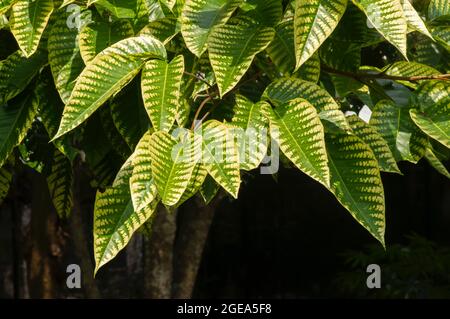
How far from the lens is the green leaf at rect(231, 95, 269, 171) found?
2.41 ft

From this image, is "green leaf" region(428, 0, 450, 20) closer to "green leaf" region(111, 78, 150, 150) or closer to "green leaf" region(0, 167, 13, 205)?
"green leaf" region(111, 78, 150, 150)

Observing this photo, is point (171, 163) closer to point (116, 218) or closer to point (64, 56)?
point (116, 218)

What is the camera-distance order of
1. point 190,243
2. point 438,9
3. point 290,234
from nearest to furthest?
point 438,9 → point 190,243 → point 290,234

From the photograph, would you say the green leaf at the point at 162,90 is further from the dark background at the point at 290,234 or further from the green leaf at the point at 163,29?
the dark background at the point at 290,234

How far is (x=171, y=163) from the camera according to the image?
72 centimetres

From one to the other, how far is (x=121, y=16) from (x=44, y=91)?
0.47 ft

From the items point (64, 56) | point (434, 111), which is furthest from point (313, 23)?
point (64, 56)

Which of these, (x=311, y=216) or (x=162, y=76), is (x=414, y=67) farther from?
(x=311, y=216)

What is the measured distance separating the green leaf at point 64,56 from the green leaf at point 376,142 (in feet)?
1.00

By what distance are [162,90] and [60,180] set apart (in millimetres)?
307

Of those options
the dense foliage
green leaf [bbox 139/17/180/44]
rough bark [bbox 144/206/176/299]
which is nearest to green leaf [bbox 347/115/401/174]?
the dense foliage

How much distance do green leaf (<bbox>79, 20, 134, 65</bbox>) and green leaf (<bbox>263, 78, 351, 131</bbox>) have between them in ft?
0.56
